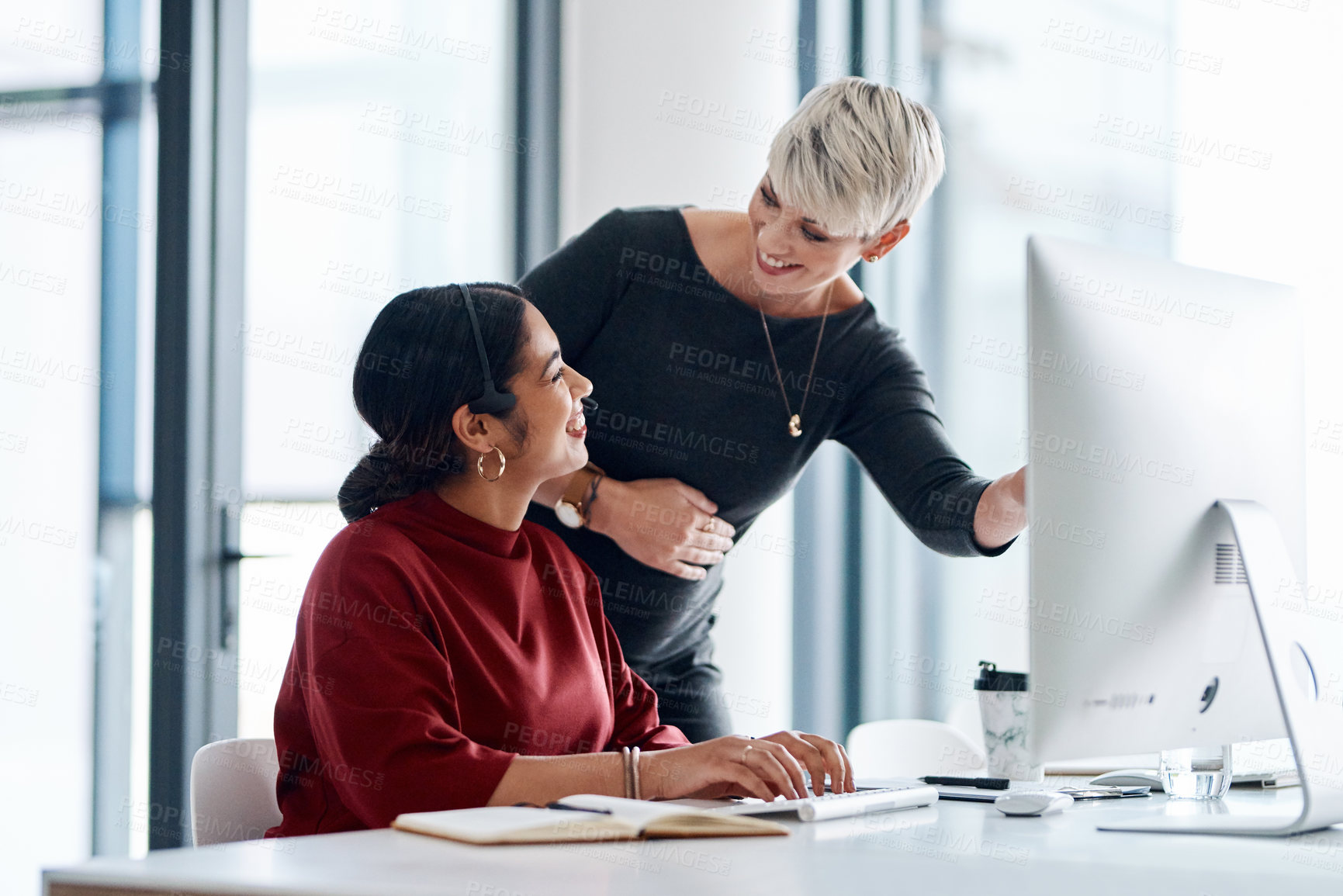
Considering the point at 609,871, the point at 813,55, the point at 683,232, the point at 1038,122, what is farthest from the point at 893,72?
the point at 609,871

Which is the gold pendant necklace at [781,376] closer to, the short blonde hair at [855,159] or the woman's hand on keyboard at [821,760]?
the short blonde hair at [855,159]

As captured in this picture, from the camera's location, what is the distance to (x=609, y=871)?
832mm

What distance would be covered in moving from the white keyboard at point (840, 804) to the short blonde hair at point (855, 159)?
2.43ft

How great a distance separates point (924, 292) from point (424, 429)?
201 centimetres

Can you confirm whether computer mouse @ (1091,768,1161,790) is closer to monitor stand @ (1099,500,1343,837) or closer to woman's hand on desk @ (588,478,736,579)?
monitor stand @ (1099,500,1343,837)

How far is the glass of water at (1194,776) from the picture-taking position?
4.61 feet

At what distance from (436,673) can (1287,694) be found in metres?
0.84

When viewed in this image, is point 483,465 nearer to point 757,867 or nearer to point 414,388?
point 414,388

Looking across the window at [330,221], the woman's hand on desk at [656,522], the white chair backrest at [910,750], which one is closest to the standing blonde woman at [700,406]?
the woman's hand on desk at [656,522]

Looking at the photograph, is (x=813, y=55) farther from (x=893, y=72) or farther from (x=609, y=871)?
(x=609, y=871)

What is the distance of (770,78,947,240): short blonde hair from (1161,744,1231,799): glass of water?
0.79 m

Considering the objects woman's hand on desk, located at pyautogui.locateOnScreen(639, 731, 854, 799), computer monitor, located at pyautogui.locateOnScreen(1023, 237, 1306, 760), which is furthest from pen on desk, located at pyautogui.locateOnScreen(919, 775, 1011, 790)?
computer monitor, located at pyautogui.locateOnScreen(1023, 237, 1306, 760)

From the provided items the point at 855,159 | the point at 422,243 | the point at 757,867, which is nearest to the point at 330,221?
the point at 422,243

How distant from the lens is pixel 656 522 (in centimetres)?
169
